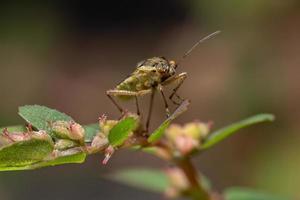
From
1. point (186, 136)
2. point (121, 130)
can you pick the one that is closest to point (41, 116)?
point (121, 130)

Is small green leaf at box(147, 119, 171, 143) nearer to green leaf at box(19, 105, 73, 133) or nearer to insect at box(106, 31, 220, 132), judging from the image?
green leaf at box(19, 105, 73, 133)

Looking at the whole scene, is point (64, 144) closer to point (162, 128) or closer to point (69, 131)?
point (69, 131)

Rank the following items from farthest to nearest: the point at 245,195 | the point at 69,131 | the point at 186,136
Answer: the point at 245,195, the point at 186,136, the point at 69,131

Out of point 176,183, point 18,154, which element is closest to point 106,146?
point 18,154

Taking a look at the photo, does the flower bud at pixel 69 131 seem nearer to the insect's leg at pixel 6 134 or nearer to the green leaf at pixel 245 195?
the insect's leg at pixel 6 134

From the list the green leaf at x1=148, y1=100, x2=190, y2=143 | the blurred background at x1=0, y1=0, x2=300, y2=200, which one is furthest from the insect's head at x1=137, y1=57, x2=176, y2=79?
the blurred background at x1=0, y1=0, x2=300, y2=200

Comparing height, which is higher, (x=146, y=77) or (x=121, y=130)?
(x=146, y=77)

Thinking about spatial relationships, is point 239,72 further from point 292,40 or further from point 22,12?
point 22,12
